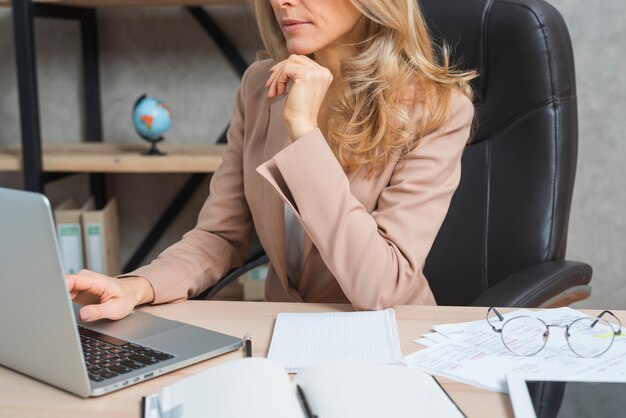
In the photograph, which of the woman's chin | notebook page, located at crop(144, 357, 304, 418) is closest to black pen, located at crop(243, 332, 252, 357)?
notebook page, located at crop(144, 357, 304, 418)

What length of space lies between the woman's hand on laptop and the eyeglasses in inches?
18.9

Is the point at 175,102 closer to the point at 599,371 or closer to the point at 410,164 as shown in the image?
the point at 410,164

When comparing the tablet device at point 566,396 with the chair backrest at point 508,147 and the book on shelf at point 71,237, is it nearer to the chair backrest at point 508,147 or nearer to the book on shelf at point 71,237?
the chair backrest at point 508,147

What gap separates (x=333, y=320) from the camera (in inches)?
38.5

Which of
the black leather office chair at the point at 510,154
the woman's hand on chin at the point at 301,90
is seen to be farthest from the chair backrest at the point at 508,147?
the woman's hand on chin at the point at 301,90

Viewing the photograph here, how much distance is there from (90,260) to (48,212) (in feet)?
5.58

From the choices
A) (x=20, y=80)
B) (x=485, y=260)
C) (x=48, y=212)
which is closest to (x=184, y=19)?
(x=20, y=80)

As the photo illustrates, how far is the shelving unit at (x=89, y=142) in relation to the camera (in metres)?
2.12

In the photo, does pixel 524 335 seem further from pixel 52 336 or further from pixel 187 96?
pixel 187 96

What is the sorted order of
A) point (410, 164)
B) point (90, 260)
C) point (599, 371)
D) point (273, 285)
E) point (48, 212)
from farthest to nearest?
1. point (90, 260)
2. point (273, 285)
3. point (410, 164)
4. point (599, 371)
5. point (48, 212)

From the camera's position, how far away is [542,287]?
1169 millimetres

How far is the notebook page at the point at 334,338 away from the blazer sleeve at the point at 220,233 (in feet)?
0.91

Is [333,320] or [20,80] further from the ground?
[20,80]

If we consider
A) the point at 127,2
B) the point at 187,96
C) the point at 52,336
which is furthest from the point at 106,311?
the point at 187,96
